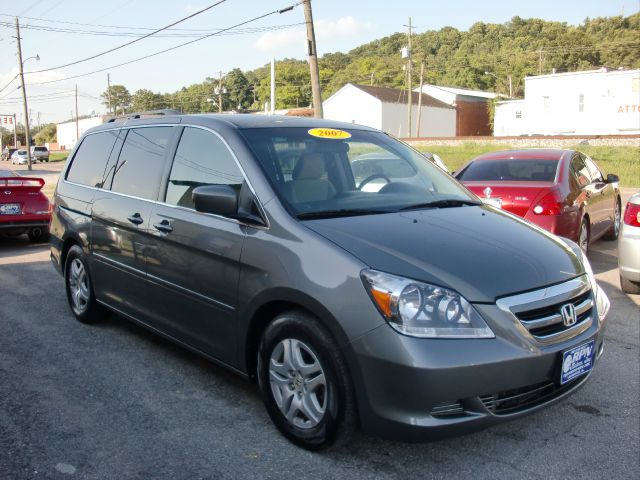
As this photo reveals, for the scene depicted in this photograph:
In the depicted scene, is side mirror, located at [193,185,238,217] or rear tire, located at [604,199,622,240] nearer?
side mirror, located at [193,185,238,217]

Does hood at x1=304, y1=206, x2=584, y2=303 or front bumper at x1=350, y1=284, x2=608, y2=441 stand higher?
hood at x1=304, y1=206, x2=584, y2=303

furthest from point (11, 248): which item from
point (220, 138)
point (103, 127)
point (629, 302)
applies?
point (629, 302)

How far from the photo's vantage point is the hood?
2.84m

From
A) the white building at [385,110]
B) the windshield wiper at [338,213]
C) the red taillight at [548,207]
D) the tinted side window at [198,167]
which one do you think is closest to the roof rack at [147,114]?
the tinted side window at [198,167]

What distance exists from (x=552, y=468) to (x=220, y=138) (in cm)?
262

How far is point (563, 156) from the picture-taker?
802cm

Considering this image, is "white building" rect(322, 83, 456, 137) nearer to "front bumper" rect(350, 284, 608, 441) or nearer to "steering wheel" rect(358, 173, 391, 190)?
"steering wheel" rect(358, 173, 391, 190)

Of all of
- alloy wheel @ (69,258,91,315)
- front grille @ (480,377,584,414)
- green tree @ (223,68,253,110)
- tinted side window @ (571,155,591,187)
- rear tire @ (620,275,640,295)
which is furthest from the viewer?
green tree @ (223,68,253,110)

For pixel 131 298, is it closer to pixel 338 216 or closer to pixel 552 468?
pixel 338 216

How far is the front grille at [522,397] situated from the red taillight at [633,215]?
3.50 metres

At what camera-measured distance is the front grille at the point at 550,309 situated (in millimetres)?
2834

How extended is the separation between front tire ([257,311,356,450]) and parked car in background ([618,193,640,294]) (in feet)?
13.7

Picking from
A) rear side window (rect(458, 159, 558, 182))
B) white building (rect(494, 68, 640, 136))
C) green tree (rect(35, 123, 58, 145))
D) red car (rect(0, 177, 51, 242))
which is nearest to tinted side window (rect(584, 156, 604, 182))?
rear side window (rect(458, 159, 558, 182))

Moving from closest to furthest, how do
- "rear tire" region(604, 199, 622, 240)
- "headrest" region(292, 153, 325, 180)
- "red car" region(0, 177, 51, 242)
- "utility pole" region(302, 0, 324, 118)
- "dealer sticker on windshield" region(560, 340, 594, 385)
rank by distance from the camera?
"dealer sticker on windshield" region(560, 340, 594, 385) < "headrest" region(292, 153, 325, 180) < "red car" region(0, 177, 51, 242) < "rear tire" region(604, 199, 622, 240) < "utility pole" region(302, 0, 324, 118)
